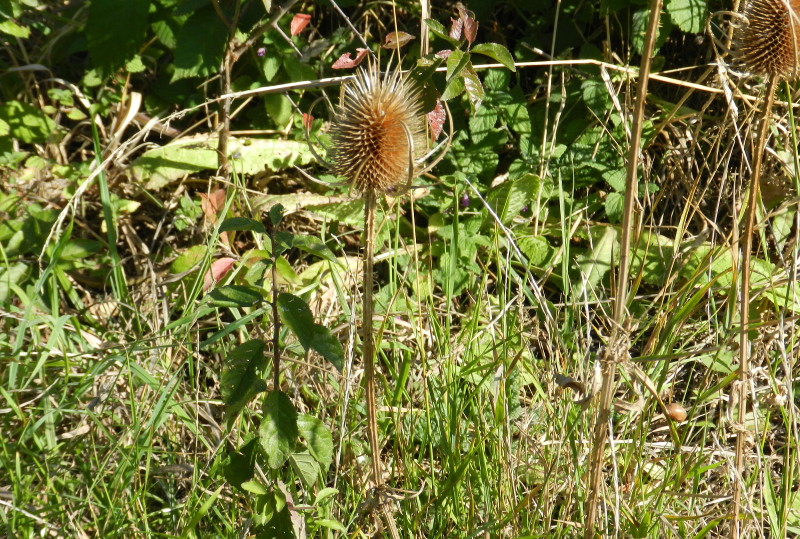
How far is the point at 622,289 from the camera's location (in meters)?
1.37

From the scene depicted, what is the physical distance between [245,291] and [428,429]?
0.58 m

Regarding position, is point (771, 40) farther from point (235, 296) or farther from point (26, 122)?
point (26, 122)

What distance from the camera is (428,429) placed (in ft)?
6.17

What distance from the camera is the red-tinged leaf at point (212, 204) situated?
8.90ft

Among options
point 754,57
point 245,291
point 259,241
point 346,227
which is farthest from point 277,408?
point 346,227

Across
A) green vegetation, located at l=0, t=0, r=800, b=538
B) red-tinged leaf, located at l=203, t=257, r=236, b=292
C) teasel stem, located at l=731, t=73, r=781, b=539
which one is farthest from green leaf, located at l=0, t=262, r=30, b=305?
teasel stem, located at l=731, t=73, r=781, b=539

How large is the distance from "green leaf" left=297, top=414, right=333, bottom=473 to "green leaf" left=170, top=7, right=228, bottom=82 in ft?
5.46

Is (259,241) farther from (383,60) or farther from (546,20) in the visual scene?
(546,20)

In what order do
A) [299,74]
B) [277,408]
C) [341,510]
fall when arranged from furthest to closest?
[299,74] < [341,510] < [277,408]

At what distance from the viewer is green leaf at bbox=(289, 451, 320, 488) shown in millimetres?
1551

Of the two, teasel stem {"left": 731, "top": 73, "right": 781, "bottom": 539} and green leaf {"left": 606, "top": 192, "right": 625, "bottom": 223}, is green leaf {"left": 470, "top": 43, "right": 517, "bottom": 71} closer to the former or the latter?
teasel stem {"left": 731, "top": 73, "right": 781, "bottom": 539}

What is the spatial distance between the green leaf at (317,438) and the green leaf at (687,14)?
1857 mm

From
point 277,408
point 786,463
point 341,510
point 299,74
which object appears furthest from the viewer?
point 299,74

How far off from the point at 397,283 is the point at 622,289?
55.0 inches
